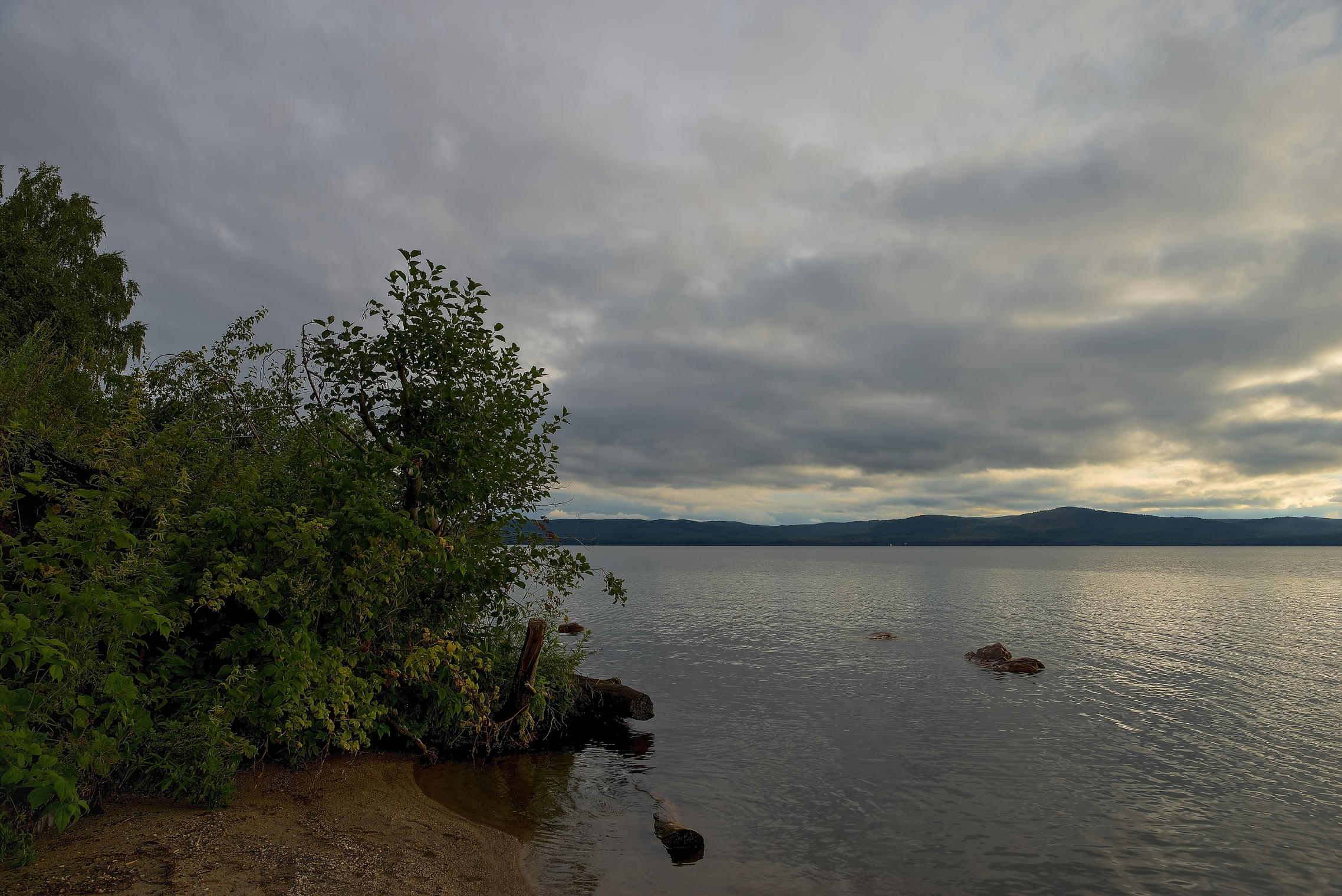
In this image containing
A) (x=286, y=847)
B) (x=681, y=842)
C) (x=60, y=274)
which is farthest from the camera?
(x=60, y=274)

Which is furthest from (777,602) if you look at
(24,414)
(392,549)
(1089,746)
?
(24,414)

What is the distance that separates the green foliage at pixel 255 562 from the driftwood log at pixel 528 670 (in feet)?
1.85

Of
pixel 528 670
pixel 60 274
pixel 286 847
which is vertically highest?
pixel 60 274

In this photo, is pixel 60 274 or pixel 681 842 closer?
pixel 681 842

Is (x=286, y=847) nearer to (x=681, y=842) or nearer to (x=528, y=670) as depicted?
(x=681, y=842)

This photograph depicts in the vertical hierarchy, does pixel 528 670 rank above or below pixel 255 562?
below

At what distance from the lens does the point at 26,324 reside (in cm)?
3189

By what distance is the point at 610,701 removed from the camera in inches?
923

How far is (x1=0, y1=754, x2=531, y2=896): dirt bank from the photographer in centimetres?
810

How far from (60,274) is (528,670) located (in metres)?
35.7

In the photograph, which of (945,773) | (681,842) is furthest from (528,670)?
(945,773)

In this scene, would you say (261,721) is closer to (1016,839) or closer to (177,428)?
(177,428)

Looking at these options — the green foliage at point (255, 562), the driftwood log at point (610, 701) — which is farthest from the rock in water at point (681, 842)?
the driftwood log at point (610, 701)

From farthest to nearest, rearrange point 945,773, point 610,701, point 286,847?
point 610,701
point 945,773
point 286,847
